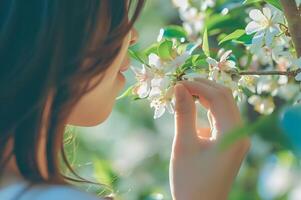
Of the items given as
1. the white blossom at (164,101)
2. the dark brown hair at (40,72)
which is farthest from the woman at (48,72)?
the white blossom at (164,101)

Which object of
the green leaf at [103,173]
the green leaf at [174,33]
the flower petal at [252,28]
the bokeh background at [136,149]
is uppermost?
the flower petal at [252,28]

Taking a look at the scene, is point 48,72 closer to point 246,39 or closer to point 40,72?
point 40,72

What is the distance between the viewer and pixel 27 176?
31.1 inches

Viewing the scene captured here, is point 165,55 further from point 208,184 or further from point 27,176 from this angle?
point 27,176

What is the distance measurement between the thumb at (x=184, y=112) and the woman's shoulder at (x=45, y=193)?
0.24m

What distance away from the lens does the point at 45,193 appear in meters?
0.72

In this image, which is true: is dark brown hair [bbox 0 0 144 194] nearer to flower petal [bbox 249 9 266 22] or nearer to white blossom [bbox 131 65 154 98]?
white blossom [bbox 131 65 154 98]

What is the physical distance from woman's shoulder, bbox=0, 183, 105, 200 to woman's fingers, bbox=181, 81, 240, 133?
25 centimetres

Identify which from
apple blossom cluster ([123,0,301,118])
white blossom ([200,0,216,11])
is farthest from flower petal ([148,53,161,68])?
white blossom ([200,0,216,11])

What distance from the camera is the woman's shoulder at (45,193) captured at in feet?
2.35

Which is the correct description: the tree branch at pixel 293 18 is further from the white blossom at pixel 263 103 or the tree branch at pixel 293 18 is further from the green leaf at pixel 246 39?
the white blossom at pixel 263 103

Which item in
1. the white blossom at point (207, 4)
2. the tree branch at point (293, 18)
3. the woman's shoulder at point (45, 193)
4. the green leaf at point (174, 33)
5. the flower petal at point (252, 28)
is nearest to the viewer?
the woman's shoulder at point (45, 193)

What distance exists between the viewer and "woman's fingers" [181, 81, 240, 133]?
94 centimetres

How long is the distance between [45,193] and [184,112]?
30 cm
